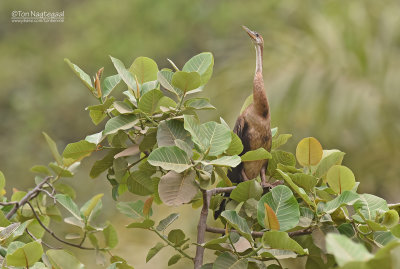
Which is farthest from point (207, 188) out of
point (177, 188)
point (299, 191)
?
point (299, 191)

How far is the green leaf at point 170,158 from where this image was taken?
40.0 inches

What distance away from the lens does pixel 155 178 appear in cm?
119

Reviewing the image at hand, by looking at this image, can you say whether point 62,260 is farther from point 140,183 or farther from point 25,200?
point 25,200

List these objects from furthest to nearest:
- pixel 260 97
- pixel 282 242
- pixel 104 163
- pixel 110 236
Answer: pixel 260 97 < pixel 110 236 < pixel 104 163 < pixel 282 242

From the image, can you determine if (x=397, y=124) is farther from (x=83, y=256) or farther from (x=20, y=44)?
(x=20, y=44)

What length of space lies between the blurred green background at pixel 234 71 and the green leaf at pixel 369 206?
301cm

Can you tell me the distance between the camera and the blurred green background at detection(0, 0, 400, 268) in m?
4.36

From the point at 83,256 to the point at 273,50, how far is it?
2.43m

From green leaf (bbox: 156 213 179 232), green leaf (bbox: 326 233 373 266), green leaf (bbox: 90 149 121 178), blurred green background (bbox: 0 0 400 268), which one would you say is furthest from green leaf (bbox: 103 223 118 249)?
blurred green background (bbox: 0 0 400 268)

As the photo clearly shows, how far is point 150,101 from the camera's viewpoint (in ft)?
3.74

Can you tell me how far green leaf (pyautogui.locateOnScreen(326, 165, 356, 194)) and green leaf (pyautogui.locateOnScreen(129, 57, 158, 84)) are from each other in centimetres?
43

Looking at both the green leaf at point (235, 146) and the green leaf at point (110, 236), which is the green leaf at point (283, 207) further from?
the green leaf at point (110, 236)

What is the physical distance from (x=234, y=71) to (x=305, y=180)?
4012 mm

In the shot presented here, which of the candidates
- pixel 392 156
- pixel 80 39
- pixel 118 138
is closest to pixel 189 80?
pixel 118 138
